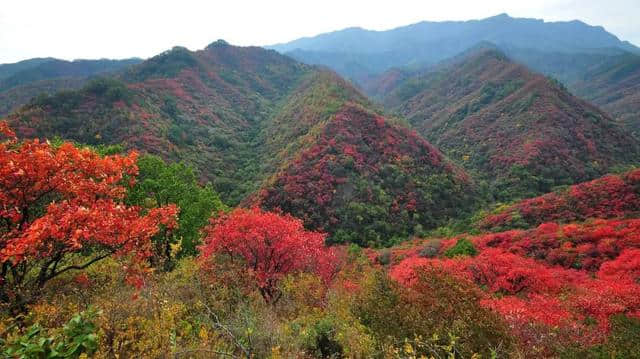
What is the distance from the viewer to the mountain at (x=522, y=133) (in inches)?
2114

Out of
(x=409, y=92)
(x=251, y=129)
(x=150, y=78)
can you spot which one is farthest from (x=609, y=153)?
(x=150, y=78)

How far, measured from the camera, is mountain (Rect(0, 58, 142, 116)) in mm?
84738

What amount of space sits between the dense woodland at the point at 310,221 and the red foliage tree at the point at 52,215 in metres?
0.06

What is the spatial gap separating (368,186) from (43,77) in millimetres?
137690

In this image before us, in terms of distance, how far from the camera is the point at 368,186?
43.9 metres

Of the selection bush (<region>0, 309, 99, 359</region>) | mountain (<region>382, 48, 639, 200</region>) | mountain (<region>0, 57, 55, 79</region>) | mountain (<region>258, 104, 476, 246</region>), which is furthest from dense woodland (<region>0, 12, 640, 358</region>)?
mountain (<region>0, 57, 55, 79</region>)

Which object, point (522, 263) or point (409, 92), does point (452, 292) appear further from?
point (409, 92)

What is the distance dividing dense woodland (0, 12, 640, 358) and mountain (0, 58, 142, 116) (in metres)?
2.11

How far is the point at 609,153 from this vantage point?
59656mm

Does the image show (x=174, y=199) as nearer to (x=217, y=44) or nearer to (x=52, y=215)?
(x=52, y=215)

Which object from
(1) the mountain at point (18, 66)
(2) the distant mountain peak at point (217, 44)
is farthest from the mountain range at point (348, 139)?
(1) the mountain at point (18, 66)

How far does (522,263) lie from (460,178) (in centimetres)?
3085

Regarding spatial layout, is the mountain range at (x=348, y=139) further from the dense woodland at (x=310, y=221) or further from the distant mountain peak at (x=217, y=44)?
the distant mountain peak at (x=217, y=44)

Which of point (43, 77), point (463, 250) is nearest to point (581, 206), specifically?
point (463, 250)
